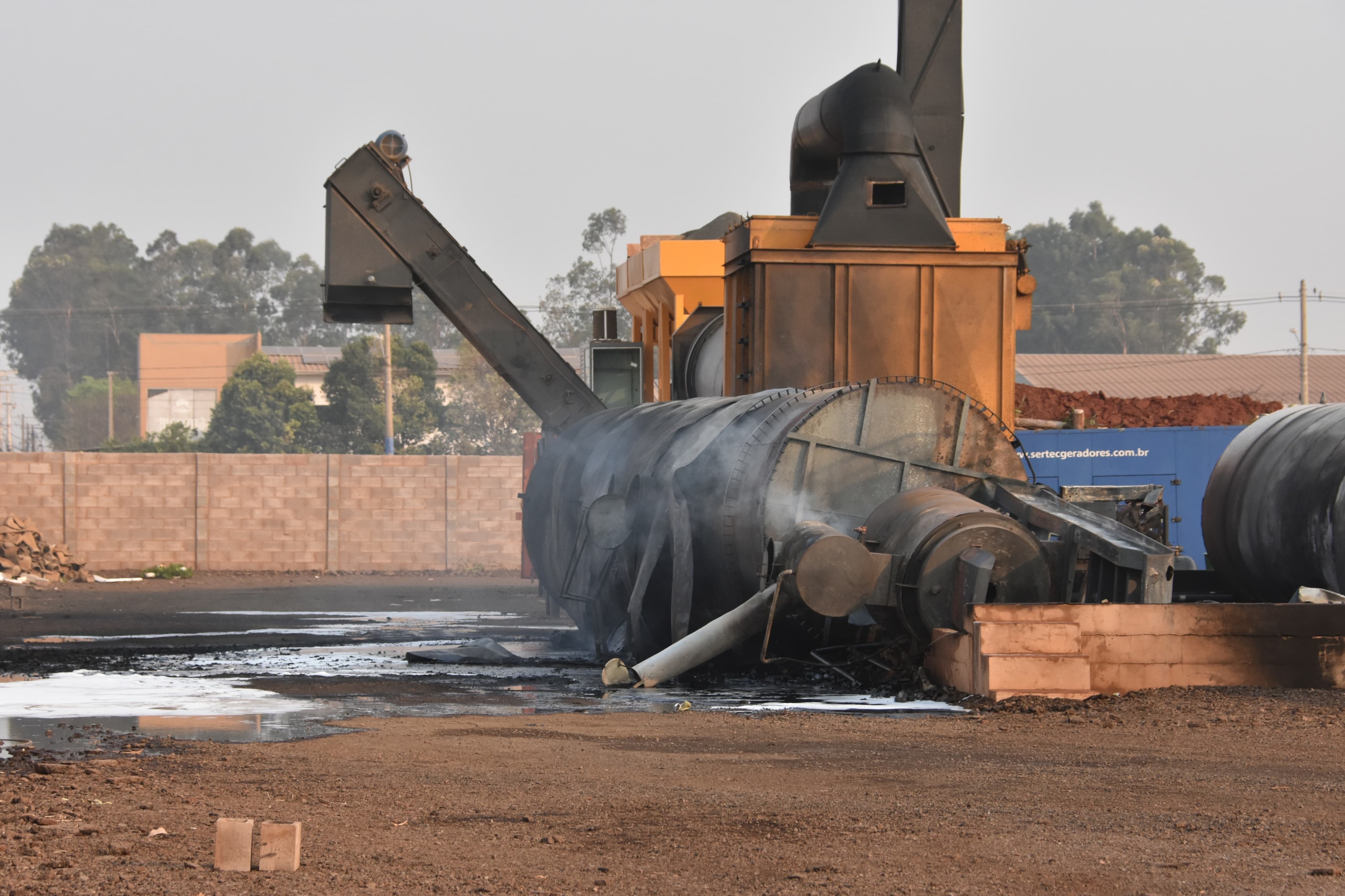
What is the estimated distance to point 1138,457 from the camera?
2202cm

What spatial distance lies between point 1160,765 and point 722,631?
3.88m

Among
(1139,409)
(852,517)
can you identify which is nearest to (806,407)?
(852,517)

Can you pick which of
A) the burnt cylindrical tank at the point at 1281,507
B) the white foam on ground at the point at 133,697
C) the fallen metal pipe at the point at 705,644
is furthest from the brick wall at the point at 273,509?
the fallen metal pipe at the point at 705,644

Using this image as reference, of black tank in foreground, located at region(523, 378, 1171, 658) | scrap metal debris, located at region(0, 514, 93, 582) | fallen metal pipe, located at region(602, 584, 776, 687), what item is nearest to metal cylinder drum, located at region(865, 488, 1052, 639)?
black tank in foreground, located at region(523, 378, 1171, 658)

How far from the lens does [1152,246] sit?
9581 centimetres

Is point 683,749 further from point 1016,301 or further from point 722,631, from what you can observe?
point 1016,301

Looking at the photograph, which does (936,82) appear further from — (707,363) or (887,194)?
(707,363)

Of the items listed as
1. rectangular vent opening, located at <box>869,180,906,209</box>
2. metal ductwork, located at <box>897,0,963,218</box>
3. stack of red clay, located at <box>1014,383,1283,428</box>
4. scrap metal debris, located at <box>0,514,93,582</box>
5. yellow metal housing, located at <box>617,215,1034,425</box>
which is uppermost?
metal ductwork, located at <box>897,0,963,218</box>

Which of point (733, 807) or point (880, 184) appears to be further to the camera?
point (880, 184)

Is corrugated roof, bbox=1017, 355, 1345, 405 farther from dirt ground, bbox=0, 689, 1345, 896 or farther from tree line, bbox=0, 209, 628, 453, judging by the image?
dirt ground, bbox=0, 689, 1345, 896

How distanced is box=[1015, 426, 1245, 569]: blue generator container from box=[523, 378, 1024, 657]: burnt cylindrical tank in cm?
997

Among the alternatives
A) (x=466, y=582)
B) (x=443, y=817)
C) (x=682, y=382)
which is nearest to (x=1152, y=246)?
(x=466, y=582)

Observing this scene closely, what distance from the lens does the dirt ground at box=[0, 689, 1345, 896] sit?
5129 mm

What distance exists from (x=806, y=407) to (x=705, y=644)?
79.9 inches
